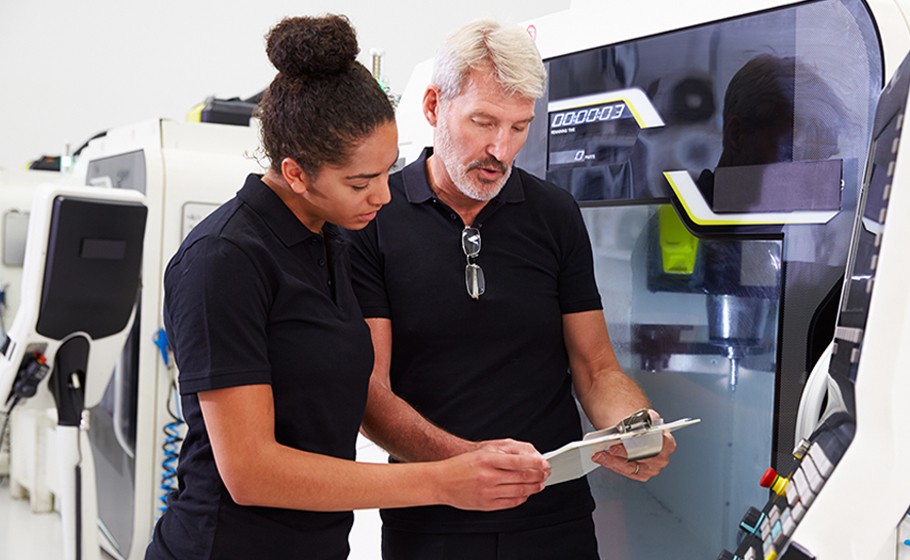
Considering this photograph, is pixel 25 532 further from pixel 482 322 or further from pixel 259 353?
pixel 259 353

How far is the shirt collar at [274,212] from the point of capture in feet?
4.13

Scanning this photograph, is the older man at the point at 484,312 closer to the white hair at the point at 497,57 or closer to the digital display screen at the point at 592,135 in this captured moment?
the white hair at the point at 497,57

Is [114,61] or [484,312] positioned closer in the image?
[484,312]

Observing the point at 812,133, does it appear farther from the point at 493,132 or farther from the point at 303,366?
the point at 303,366

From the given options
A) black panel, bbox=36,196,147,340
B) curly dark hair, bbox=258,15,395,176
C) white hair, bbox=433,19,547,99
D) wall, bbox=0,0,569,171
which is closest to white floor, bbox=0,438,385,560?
black panel, bbox=36,196,147,340

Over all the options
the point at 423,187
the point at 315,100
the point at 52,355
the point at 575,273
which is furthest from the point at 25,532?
the point at 315,100

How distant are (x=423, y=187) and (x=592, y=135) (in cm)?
47

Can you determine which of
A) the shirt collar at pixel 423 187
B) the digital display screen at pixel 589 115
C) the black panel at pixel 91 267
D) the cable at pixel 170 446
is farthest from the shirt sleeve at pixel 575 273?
the cable at pixel 170 446

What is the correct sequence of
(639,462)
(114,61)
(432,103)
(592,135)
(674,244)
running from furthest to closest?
(114,61) → (592,135) → (674,244) → (432,103) → (639,462)

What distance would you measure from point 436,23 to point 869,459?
506 cm

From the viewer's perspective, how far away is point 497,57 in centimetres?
160

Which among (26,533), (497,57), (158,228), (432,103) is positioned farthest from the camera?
(26,533)

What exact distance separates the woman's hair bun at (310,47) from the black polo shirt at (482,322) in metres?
0.44

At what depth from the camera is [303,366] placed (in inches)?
48.2
